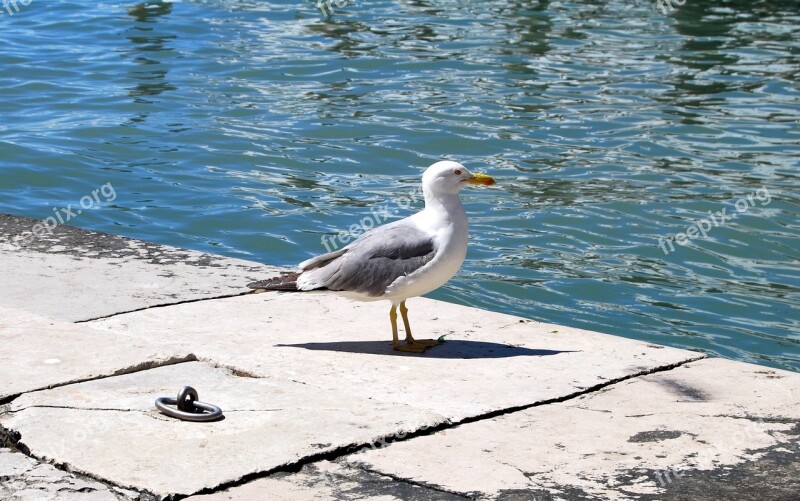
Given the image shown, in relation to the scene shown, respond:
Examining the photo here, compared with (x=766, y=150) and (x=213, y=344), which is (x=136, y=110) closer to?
(x=766, y=150)

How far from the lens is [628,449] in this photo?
167 inches

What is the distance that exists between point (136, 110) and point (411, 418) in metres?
11.8

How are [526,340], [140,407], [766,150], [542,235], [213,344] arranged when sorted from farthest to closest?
[766,150] → [542,235] → [526,340] → [213,344] → [140,407]

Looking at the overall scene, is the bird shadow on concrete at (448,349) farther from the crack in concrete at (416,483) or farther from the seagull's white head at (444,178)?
the crack in concrete at (416,483)

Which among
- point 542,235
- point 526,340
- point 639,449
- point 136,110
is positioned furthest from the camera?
point 136,110

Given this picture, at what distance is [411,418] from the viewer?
446 cm

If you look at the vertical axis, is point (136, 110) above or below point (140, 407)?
below

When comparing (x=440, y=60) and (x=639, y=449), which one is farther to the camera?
(x=440, y=60)

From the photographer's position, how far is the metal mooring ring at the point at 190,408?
14.2ft

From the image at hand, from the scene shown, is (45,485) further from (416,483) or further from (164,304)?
(164,304)

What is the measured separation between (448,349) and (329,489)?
1.82m

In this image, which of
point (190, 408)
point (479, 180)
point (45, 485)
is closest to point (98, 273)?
point (479, 180)

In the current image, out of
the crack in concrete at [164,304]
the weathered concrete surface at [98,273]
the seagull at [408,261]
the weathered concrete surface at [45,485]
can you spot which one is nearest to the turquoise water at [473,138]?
the weathered concrete surface at [98,273]

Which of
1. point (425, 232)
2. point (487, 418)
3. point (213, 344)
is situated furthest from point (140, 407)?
point (425, 232)
